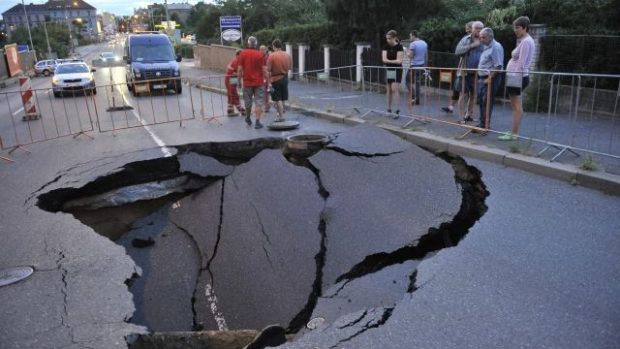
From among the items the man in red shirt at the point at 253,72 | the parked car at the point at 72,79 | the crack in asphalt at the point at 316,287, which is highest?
the man in red shirt at the point at 253,72

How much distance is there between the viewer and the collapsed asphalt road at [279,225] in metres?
4.50

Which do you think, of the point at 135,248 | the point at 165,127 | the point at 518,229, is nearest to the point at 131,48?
the point at 165,127

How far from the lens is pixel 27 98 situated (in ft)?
40.9

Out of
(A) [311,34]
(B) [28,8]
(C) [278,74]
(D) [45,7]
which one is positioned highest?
(D) [45,7]

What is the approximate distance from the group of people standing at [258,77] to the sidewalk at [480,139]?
4.07 feet

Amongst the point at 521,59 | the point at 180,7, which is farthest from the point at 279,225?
the point at 180,7

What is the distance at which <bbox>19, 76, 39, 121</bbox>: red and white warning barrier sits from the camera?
39.6 feet

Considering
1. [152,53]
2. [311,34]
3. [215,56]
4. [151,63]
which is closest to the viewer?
[151,63]

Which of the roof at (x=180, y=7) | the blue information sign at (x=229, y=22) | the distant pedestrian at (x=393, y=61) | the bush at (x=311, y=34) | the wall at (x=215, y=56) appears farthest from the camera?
the roof at (x=180, y=7)

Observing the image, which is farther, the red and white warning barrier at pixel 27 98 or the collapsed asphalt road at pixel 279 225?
the red and white warning barrier at pixel 27 98

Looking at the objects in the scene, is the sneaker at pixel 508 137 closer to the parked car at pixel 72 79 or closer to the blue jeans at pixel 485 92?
the blue jeans at pixel 485 92

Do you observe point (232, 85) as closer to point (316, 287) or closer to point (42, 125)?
point (42, 125)

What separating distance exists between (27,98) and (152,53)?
741cm

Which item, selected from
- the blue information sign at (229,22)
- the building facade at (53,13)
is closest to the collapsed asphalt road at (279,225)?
the blue information sign at (229,22)
